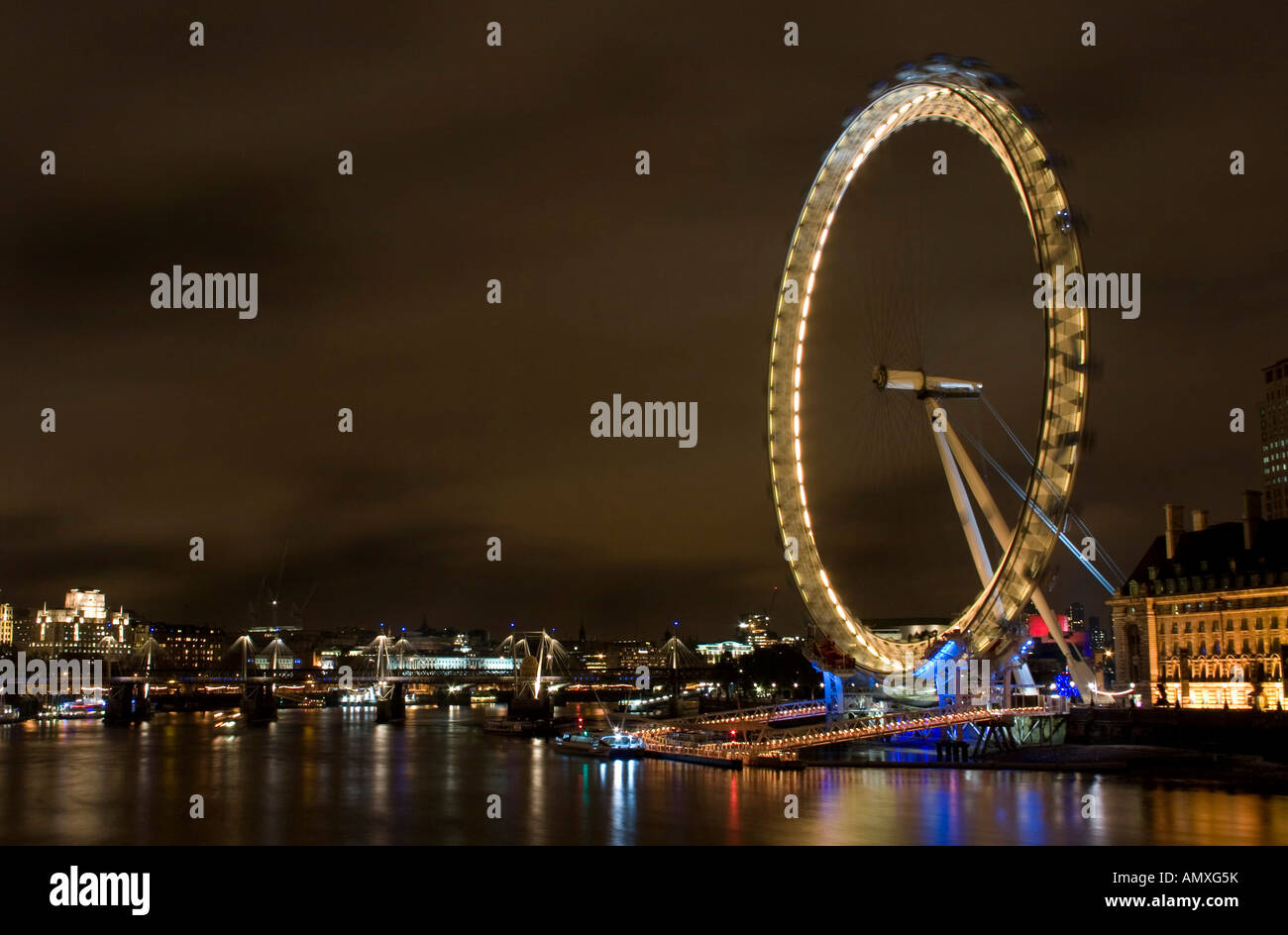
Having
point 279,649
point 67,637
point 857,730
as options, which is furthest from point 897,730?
point 67,637

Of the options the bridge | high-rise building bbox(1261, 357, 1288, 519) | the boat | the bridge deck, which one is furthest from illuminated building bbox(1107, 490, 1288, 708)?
high-rise building bbox(1261, 357, 1288, 519)

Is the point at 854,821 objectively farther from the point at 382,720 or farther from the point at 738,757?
the point at 382,720

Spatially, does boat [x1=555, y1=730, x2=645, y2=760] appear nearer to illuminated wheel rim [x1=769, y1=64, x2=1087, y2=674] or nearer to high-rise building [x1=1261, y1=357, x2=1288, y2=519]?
illuminated wheel rim [x1=769, y1=64, x2=1087, y2=674]

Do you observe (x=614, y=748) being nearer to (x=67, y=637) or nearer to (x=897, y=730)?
(x=897, y=730)

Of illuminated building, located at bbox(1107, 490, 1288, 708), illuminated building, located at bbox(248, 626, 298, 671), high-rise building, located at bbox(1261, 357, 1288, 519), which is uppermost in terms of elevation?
high-rise building, located at bbox(1261, 357, 1288, 519)
